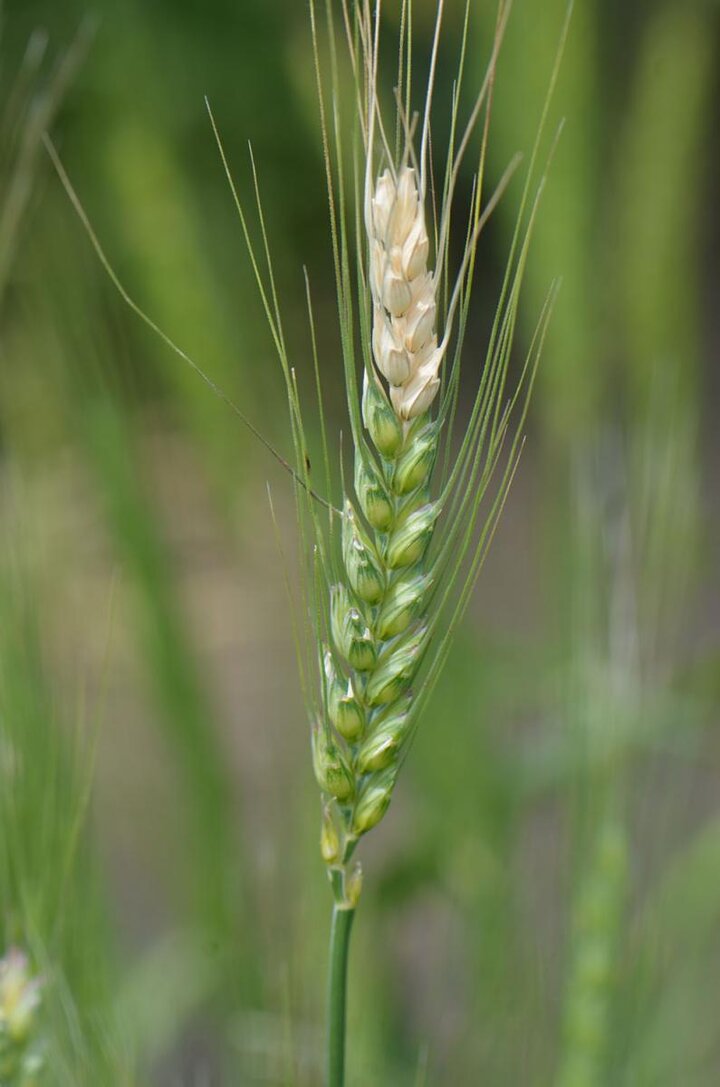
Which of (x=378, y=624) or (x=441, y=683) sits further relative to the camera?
(x=441, y=683)

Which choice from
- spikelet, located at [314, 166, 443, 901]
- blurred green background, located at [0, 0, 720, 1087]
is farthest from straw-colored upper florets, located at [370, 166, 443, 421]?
blurred green background, located at [0, 0, 720, 1087]

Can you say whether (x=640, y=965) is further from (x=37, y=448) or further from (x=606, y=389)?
(x=37, y=448)

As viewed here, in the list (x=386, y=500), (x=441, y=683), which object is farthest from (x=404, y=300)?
(x=441, y=683)

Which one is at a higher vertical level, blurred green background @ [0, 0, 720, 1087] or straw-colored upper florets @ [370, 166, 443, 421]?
straw-colored upper florets @ [370, 166, 443, 421]

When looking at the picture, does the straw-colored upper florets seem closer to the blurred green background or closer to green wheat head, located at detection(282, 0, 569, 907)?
green wheat head, located at detection(282, 0, 569, 907)

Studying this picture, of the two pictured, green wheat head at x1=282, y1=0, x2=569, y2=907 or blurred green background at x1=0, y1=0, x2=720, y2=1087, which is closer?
green wheat head at x1=282, y1=0, x2=569, y2=907

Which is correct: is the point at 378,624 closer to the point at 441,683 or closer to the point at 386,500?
the point at 386,500
